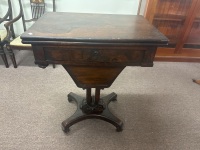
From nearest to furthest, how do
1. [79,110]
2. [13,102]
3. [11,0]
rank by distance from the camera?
1. [79,110]
2. [13,102]
3. [11,0]

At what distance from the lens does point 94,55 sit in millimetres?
911

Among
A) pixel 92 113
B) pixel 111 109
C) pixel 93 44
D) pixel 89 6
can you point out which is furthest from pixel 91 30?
pixel 89 6

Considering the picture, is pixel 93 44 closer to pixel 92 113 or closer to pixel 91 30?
pixel 91 30

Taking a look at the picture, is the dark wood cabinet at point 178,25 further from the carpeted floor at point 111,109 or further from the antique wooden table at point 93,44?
the antique wooden table at point 93,44

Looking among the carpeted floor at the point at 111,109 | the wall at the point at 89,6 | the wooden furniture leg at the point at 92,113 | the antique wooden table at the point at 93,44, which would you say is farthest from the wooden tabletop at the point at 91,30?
the wall at the point at 89,6

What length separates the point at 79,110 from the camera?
1433 millimetres

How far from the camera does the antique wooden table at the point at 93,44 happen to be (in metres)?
0.85

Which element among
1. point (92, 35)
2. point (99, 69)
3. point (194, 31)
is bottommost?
point (194, 31)

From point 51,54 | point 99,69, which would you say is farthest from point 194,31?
point 51,54

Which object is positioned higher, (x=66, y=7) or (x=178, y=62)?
(x=66, y=7)

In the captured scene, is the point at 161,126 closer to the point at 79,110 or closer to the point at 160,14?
the point at 79,110

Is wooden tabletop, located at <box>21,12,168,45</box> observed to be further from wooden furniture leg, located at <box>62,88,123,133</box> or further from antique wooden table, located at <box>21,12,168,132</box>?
wooden furniture leg, located at <box>62,88,123,133</box>

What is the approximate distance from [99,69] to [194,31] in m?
2.11

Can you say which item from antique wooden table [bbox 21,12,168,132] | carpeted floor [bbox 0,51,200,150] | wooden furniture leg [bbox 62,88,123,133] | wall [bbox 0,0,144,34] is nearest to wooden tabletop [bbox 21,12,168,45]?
antique wooden table [bbox 21,12,168,132]
